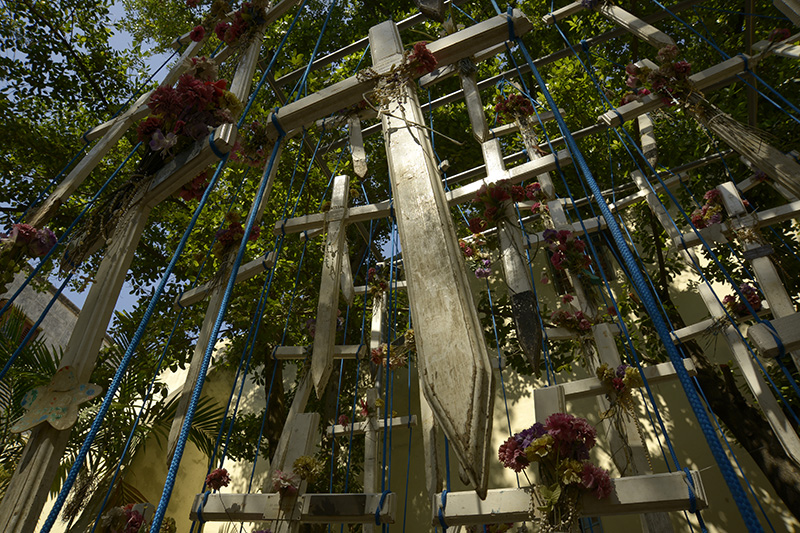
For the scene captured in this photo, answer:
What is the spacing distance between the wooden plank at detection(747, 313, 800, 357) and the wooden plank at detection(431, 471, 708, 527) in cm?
63

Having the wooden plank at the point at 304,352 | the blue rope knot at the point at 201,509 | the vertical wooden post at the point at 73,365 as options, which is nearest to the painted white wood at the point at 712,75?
the wooden plank at the point at 304,352

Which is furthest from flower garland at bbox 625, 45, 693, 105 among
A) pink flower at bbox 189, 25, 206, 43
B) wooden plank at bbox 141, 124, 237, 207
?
pink flower at bbox 189, 25, 206, 43

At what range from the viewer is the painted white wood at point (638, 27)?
3.62m

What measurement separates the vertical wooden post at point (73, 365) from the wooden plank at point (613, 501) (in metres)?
1.56

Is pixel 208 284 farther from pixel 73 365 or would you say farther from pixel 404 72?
pixel 404 72

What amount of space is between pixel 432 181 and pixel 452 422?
30.6 inches

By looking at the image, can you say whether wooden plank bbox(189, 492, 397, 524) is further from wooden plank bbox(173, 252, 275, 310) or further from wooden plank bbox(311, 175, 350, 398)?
wooden plank bbox(173, 252, 275, 310)

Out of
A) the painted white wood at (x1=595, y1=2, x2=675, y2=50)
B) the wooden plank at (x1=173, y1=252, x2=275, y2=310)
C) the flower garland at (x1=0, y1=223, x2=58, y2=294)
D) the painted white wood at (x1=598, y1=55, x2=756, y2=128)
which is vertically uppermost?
the painted white wood at (x1=595, y1=2, x2=675, y2=50)

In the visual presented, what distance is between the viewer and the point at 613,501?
1970 mm

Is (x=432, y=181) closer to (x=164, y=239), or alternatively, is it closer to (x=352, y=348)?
(x=352, y=348)

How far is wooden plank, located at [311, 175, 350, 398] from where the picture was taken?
110 inches

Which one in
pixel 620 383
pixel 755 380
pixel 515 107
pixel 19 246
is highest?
pixel 515 107

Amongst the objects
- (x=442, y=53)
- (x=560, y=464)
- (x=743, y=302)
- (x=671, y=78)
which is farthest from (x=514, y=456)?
(x=743, y=302)

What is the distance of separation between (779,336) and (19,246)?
11.8 feet
